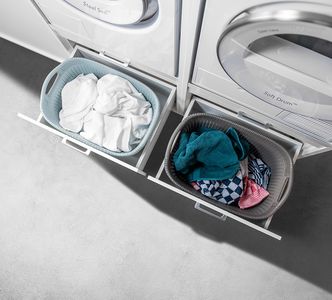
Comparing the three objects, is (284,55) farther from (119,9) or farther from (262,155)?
(262,155)

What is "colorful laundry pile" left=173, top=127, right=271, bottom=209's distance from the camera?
39.1 inches

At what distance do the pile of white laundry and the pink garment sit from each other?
40 centimetres

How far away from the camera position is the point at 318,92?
0.65 meters

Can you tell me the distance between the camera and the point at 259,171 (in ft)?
3.50

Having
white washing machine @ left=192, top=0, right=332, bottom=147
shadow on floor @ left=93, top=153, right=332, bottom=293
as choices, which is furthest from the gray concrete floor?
white washing machine @ left=192, top=0, right=332, bottom=147

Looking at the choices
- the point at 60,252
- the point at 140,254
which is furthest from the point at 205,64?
the point at 60,252

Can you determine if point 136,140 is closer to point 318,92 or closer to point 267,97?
point 267,97

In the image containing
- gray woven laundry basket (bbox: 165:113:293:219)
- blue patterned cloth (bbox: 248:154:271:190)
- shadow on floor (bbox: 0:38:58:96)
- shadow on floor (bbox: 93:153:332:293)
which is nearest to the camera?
gray woven laundry basket (bbox: 165:113:293:219)

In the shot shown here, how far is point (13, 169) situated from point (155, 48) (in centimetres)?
89

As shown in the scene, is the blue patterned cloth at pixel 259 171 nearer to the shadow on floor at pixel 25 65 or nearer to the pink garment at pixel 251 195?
the pink garment at pixel 251 195

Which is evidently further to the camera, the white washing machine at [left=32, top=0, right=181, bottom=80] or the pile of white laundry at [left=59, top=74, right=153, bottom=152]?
the pile of white laundry at [left=59, top=74, right=153, bottom=152]

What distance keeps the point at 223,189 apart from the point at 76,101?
0.57 meters

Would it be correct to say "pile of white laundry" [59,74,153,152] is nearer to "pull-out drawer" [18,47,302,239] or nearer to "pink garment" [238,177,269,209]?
"pull-out drawer" [18,47,302,239]

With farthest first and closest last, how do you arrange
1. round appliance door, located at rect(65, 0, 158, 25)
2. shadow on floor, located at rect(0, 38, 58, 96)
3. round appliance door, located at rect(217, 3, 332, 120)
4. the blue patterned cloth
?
1. shadow on floor, located at rect(0, 38, 58, 96)
2. the blue patterned cloth
3. round appliance door, located at rect(65, 0, 158, 25)
4. round appliance door, located at rect(217, 3, 332, 120)
